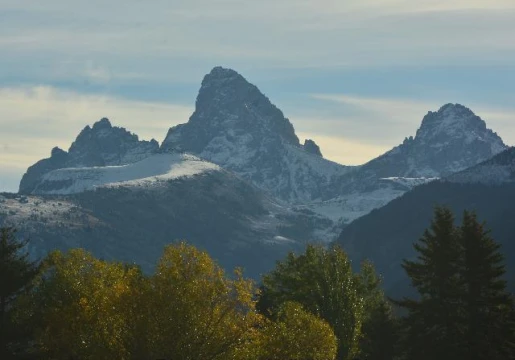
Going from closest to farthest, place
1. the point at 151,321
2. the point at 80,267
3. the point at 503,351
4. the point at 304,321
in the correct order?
the point at 151,321
the point at 304,321
the point at 503,351
the point at 80,267

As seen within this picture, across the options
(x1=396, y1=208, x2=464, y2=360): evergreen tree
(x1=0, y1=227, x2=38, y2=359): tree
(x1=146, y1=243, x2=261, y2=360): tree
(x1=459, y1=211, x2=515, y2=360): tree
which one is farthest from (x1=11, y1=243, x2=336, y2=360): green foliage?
(x1=459, y1=211, x2=515, y2=360): tree

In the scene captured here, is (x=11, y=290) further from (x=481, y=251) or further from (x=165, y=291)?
(x=481, y=251)

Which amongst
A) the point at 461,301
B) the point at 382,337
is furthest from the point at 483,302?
the point at 382,337

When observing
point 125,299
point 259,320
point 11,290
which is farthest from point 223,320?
point 11,290

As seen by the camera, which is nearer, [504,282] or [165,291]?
[165,291]

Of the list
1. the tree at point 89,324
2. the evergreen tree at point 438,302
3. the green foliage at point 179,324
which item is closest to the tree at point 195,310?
the green foliage at point 179,324

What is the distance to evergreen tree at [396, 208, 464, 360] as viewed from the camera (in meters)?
79.7

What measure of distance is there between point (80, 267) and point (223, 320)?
23026 millimetres

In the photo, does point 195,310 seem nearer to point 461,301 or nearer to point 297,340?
point 297,340

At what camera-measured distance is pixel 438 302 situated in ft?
266

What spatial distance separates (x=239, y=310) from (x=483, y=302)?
22101 millimetres

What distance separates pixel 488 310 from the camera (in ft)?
270

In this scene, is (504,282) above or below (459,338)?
above

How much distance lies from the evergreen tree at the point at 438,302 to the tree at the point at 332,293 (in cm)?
553
